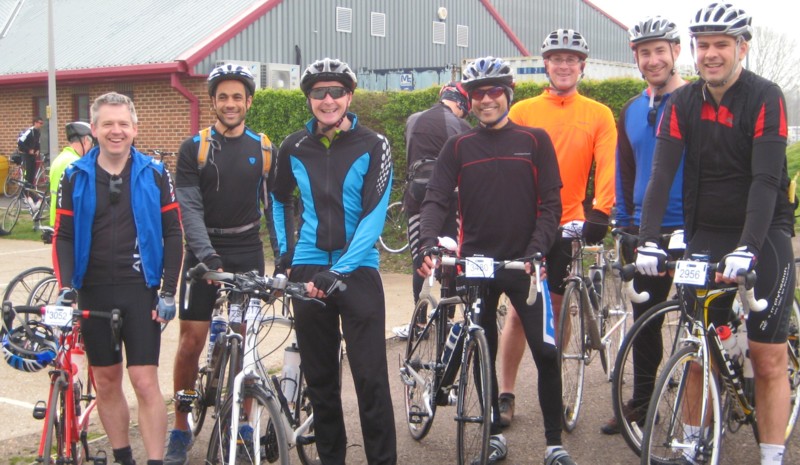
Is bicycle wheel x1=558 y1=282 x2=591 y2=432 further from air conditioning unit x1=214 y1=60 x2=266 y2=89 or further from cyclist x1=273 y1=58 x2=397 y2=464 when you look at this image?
air conditioning unit x1=214 y1=60 x2=266 y2=89

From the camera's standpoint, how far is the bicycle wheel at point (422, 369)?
5.16 m

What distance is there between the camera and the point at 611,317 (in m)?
6.37

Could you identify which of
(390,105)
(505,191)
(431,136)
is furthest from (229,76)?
(390,105)

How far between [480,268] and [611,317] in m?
1.99

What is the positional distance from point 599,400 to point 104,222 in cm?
341

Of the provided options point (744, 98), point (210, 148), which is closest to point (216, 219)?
point (210, 148)

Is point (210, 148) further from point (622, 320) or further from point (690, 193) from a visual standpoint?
point (622, 320)

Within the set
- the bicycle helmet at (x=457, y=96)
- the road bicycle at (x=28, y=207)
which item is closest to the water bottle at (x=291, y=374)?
the bicycle helmet at (x=457, y=96)

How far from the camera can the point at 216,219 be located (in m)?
5.25

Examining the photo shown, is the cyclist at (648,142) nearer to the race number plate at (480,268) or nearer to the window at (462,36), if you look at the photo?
the race number plate at (480,268)

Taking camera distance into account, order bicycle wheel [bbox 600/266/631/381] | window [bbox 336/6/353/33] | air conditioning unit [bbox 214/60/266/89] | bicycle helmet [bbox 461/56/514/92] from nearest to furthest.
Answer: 1. bicycle helmet [bbox 461/56/514/92]
2. bicycle wheel [bbox 600/266/631/381]
3. air conditioning unit [bbox 214/60/266/89]
4. window [bbox 336/6/353/33]

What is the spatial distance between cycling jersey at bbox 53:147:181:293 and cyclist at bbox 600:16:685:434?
2.55 metres

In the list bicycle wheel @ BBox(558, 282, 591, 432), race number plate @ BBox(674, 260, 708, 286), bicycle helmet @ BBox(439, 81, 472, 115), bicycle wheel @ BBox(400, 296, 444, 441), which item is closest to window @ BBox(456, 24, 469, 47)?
bicycle helmet @ BBox(439, 81, 472, 115)

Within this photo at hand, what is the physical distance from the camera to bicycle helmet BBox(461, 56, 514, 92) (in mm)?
4848
